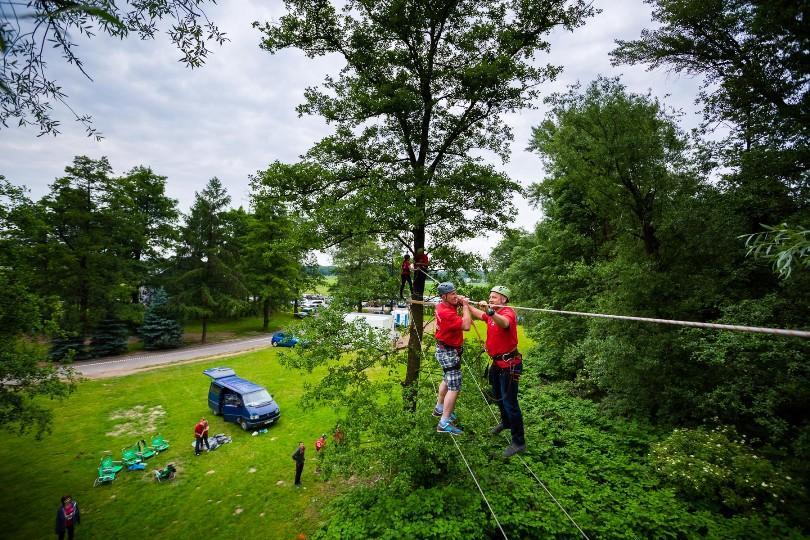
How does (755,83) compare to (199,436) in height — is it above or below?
above

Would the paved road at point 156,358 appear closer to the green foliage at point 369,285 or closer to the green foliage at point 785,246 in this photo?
the green foliage at point 369,285

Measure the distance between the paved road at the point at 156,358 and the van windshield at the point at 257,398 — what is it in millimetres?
13217

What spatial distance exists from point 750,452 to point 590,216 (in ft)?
46.7

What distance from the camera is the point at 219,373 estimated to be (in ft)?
58.7

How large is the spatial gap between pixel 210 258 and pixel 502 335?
3504 centimetres

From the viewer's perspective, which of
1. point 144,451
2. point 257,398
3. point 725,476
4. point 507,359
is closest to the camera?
point 507,359

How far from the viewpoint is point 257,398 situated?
15922mm

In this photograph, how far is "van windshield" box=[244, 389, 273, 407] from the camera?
15.6 meters

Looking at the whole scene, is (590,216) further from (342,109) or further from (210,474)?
(210,474)

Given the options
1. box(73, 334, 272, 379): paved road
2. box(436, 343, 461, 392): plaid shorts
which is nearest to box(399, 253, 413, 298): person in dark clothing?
box(436, 343, 461, 392): plaid shorts

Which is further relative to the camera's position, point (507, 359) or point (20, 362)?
point (20, 362)

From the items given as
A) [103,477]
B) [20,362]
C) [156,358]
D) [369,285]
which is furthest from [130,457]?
[156,358]

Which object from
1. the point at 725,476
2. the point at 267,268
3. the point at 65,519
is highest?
the point at 267,268

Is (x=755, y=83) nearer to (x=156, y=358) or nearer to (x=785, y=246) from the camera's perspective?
(x=785, y=246)
